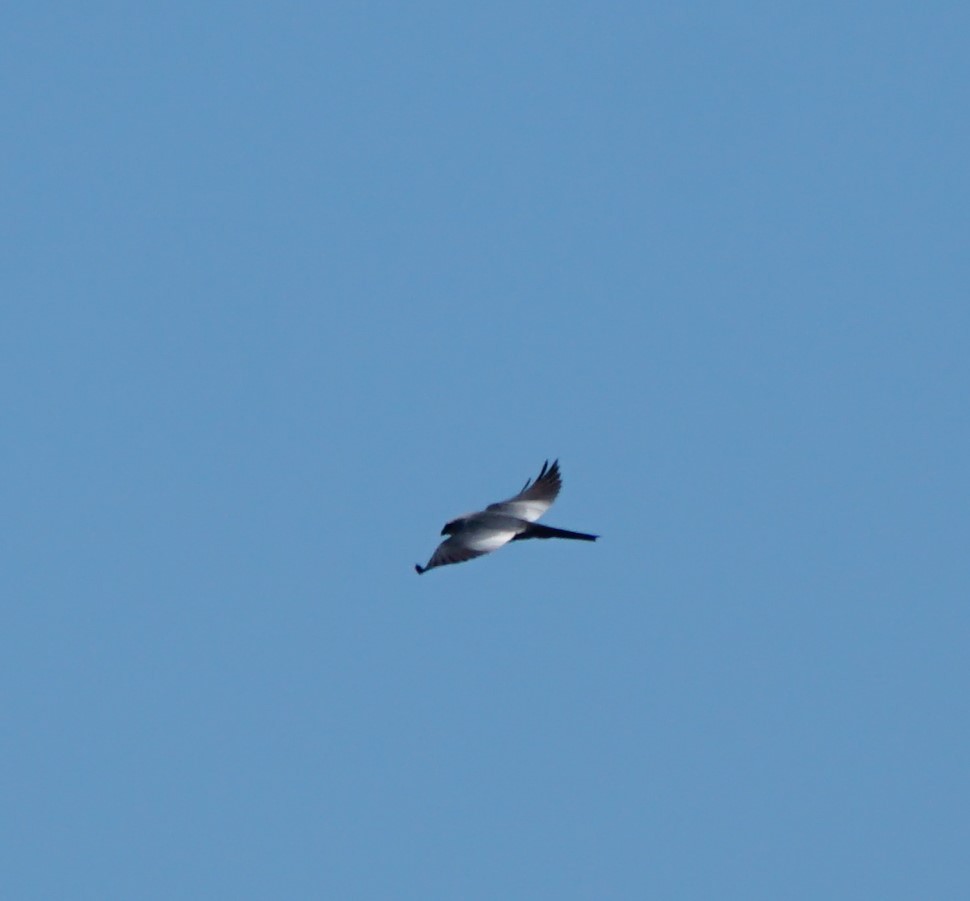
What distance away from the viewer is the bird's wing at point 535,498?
61.3 m

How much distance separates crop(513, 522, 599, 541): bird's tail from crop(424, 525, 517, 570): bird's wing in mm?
747

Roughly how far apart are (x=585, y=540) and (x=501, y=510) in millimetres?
2555

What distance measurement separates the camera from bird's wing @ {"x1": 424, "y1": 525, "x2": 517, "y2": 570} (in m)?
55.5

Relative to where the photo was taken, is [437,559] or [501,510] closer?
[437,559]

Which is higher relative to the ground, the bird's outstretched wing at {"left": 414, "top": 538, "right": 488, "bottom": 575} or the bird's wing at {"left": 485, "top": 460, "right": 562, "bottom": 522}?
the bird's wing at {"left": 485, "top": 460, "right": 562, "bottom": 522}

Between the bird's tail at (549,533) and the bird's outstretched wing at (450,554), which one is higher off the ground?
the bird's tail at (549,533)

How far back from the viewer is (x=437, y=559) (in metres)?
55.4

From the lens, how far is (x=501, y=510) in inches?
2409

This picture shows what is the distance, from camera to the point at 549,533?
60281 millimetres

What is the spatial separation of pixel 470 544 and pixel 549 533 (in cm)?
383

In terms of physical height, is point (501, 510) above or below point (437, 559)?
above

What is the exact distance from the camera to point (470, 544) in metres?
57.0

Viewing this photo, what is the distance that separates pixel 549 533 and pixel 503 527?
Result: 5.21ft

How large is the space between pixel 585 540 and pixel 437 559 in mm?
5670
